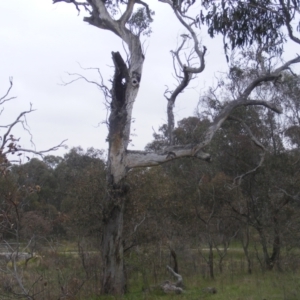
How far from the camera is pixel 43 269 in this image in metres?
14.2

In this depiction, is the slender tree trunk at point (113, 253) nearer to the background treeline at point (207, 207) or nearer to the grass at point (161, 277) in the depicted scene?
the grass at point (161, 277)

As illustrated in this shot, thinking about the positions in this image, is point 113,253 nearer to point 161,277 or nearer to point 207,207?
point 161,277

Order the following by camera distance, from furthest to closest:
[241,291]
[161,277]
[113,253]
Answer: [161,277] → [241,291] → [113,253]

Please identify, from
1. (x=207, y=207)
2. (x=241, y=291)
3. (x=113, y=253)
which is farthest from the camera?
(x=207, y=207)

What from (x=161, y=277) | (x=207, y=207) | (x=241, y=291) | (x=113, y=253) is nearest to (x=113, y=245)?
(x=113, y=253)

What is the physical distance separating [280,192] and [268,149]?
1.71 meters

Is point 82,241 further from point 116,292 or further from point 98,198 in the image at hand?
point 116,292

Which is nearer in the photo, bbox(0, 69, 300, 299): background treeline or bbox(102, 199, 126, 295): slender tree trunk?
bbox(102, 199, 126, 295): slender tree trunk

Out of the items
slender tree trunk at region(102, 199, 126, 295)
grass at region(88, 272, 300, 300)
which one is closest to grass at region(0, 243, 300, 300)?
grass at region(88, 272, 300, 300)

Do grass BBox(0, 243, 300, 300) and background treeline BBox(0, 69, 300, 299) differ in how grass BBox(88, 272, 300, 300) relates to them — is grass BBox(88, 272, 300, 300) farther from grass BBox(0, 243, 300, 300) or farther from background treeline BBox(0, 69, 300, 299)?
background treeline BBox(0, 69, 300, 299)

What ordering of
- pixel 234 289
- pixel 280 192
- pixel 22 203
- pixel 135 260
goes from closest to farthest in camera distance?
pixel 22 203 → pixel 234 289 → pixel 135 260 → pixel 280 192

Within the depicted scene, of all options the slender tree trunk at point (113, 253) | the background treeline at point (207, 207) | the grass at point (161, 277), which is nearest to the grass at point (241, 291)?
the grass at point (161, 277)

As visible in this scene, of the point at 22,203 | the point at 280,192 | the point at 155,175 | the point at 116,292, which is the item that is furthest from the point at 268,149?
the point at 22,203

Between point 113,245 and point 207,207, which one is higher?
point 207,207
